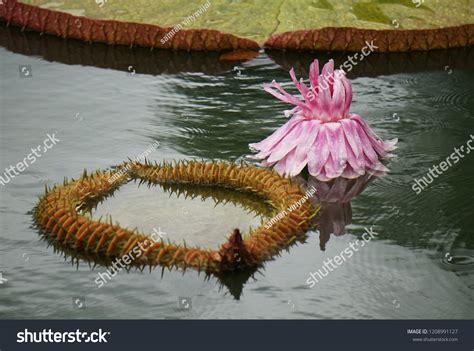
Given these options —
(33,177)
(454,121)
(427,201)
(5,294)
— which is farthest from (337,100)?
(5,294)

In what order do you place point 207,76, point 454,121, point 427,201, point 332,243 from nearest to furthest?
point 332,243, point 427,201, point 454,121, point 207,76

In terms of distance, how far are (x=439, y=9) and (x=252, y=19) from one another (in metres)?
1.52

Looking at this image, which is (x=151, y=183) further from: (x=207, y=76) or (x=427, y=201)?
(x=207, y=76)

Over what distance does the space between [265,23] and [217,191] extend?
2880 millimetres

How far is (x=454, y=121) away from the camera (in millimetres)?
7441
